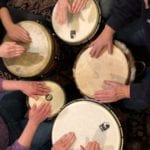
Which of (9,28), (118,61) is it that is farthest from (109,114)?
(9,28)

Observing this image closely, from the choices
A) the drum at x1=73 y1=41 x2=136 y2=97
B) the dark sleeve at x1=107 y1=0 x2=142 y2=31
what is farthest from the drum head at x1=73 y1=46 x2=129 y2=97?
the dark sleeve at x1=107 y1=0 x2=142 y2=31

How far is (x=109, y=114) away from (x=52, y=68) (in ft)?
1.39

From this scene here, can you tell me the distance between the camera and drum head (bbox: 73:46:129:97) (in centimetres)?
151

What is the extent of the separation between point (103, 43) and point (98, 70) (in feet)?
0.37

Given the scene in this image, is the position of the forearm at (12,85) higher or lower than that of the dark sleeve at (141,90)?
lower

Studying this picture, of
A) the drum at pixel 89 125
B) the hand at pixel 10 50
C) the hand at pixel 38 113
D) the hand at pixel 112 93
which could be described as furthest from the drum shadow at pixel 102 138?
the hand at pixel 10 50

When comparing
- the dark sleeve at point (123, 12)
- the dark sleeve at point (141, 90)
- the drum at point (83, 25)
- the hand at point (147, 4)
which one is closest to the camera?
the hand at point (147, 4)

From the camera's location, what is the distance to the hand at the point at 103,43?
154cm

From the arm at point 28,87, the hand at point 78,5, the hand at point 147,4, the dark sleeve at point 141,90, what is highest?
the hand at point 147,4

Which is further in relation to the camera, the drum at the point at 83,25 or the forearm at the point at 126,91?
the drum at the point at 83,25

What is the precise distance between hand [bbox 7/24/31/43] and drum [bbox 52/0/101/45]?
0.55ft

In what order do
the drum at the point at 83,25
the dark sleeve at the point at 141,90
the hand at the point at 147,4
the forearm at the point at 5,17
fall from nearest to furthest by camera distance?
the hand at the point at 147,4 → the dark sleeve at the point at 141,90 → the drum at the point at 83,25 → the forearm at the point at 5,17

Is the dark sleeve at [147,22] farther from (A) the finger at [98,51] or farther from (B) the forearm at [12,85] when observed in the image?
(B) the forearm at [12,85]

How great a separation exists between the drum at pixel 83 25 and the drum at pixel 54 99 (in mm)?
206
